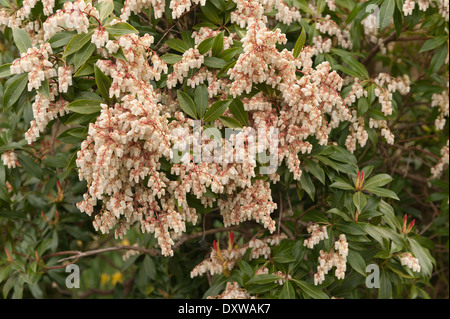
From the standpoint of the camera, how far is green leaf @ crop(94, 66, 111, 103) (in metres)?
1.99

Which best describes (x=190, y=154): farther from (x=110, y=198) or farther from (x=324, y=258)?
(x=324, y=258)

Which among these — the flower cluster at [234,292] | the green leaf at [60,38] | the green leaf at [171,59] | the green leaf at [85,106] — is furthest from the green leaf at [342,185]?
the green leaf at [60,38]

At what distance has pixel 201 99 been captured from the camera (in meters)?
2.23

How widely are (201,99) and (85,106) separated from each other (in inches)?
20.5

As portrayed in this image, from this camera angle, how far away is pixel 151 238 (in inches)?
112

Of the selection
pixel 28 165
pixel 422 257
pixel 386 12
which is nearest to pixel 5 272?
pixel 28 165

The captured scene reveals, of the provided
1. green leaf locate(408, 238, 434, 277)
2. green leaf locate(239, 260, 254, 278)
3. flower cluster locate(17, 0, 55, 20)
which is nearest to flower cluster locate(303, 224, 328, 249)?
green leaf locate(239, 260, 254, 278)

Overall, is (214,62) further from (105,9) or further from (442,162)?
(442,162)

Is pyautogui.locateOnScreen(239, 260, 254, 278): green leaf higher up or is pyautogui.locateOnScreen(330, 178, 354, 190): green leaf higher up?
pyautogui.locateOnScreen(330, 178, 354, 190): green leaf

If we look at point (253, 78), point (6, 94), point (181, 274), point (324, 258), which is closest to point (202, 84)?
point (253, 78)

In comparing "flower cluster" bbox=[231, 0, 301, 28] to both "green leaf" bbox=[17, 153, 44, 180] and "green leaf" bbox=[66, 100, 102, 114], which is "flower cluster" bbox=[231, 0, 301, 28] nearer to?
"green leaf" bbox=[66, 100, 102, 114]

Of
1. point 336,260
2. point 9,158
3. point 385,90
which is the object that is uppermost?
point 385,90
